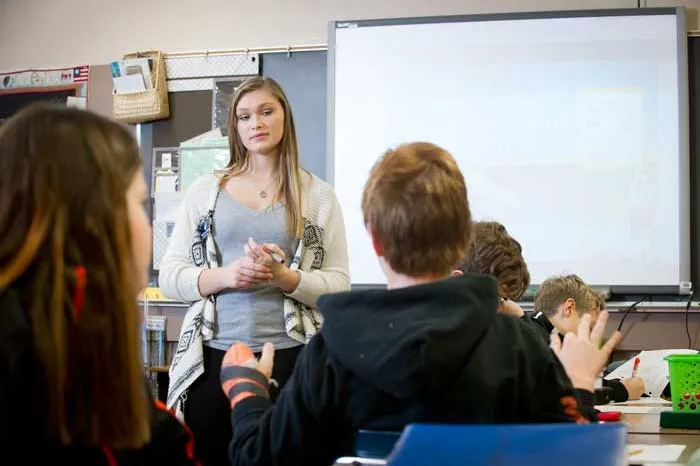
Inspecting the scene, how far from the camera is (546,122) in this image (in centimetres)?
384

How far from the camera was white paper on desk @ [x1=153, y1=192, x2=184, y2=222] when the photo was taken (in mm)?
4195

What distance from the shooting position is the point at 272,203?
204 centimetres

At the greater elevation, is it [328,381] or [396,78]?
[396,78]

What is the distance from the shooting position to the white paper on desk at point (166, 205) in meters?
4.20

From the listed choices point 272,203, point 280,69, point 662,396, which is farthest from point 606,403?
point 280,69

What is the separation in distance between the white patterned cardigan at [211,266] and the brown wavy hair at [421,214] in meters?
0.67

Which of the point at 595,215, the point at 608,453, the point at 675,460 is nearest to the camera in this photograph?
the point at 608,453

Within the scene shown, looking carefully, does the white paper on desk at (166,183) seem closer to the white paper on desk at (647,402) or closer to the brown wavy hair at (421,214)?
the white paper on desk at (647,402)

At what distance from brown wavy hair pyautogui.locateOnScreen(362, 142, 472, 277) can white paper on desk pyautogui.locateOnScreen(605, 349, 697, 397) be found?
2019 millimetres

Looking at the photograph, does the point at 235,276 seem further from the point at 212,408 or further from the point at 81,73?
the point at 81,73

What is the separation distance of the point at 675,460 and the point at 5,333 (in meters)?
1.19

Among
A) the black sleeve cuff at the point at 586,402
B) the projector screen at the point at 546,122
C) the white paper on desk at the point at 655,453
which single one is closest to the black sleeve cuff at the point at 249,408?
the black sleeve cuff at the point at 586,402

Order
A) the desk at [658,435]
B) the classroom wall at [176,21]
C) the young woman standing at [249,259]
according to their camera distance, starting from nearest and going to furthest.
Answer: the desk at [658,435]
the young woman standing at [249,259]
the classroom wall at [176,21]

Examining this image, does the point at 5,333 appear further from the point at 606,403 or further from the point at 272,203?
the point at 606,403
